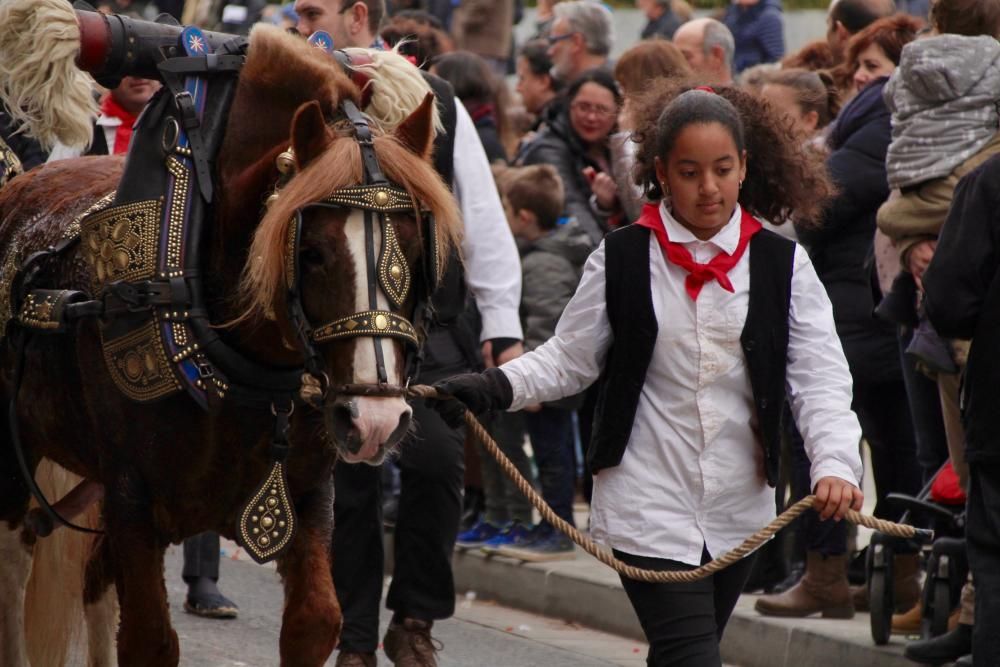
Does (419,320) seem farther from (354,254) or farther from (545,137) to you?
(545,137)

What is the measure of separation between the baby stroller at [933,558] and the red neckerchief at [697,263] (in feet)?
6.36

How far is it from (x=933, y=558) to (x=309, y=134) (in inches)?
111

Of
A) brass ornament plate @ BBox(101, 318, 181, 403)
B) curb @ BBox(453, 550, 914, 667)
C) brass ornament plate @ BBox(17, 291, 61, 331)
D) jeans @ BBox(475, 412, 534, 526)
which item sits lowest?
curb @ BBox(453, 550, 914, 667)

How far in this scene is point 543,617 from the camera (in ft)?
25.8

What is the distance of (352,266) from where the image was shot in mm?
3963

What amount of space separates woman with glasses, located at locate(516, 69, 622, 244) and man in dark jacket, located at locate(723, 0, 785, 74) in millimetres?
3581

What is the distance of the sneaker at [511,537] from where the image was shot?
8.34 metres

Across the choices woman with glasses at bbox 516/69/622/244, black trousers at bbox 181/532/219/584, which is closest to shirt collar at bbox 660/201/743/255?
black trousers at bbox 181/532/219/584

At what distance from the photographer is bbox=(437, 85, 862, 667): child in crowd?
13.9ft

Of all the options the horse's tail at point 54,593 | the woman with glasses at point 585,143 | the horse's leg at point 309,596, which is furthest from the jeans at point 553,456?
the horse's leg at point 309,596

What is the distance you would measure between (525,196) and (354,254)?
4257 millimetres

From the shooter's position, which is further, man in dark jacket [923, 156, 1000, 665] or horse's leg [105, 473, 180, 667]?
man in dark jacket [923, 156, 1000, 665]

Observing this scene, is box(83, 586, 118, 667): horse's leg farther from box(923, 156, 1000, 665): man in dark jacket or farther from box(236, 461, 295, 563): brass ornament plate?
box(923, 156, 1000, 665): man in dark jacket

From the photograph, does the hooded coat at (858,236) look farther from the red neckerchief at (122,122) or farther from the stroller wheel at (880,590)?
the red neckerchief at (122,122)
